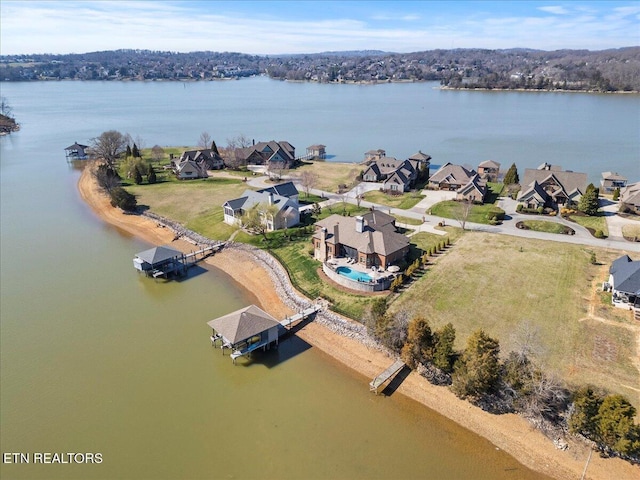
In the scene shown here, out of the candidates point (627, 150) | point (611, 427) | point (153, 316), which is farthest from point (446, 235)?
point (627, 150)

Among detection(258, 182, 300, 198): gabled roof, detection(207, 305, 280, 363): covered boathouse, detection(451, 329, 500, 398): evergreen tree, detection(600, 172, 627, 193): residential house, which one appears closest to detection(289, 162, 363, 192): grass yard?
detection(258, 182, 300, 198): gabled roof

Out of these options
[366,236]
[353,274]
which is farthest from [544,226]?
[353,274]

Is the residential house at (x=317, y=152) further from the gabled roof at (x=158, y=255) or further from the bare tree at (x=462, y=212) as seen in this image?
the gabled roof at (x=158, y=255)

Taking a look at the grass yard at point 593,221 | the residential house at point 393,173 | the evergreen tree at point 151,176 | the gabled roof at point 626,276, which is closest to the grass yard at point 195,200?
the evergreen tree at point 151,176

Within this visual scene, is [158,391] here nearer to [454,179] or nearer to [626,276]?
[626,276]

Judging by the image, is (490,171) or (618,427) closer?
(618,427)
